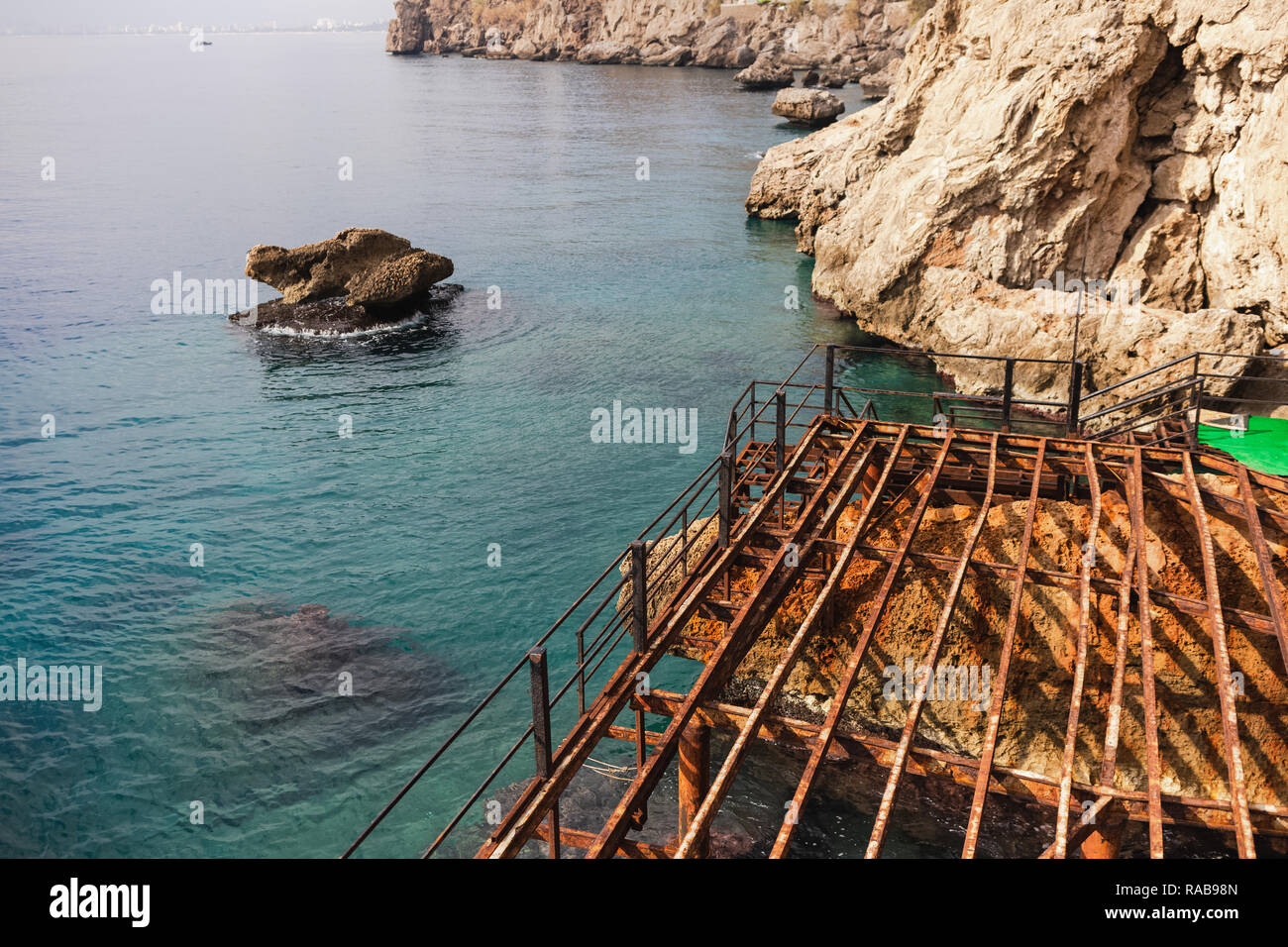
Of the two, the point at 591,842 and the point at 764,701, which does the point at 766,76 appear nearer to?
the point at 764,701

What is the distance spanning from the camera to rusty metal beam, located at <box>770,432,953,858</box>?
10562 millimetres

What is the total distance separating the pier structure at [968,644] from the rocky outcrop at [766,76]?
441 ft

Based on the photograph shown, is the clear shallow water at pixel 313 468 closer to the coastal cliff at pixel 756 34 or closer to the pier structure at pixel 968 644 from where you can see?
the pier structure at pixel 968 644

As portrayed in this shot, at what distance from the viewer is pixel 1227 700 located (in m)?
11.5

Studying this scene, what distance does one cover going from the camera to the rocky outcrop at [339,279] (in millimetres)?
50406

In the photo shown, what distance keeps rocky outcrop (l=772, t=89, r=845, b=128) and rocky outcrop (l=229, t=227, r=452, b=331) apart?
68.9 metres

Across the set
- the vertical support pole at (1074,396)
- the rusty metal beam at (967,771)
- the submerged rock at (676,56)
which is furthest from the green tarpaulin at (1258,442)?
the submerged rock at (676,56)

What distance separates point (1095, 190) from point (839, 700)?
106 feet

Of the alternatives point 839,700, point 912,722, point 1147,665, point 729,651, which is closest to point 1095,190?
point 1147,665

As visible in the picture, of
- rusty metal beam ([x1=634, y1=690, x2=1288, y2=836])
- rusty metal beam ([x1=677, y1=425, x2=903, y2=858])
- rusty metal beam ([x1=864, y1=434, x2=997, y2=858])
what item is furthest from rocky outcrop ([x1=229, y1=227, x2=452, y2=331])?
rusty metal beam ([x1=634, y1=690, x2=1288, y2=836])

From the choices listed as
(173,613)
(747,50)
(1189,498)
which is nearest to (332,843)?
(173,613)

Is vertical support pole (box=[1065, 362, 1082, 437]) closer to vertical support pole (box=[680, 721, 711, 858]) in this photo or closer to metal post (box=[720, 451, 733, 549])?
metal post (box=[720, 451, 733, 549])
